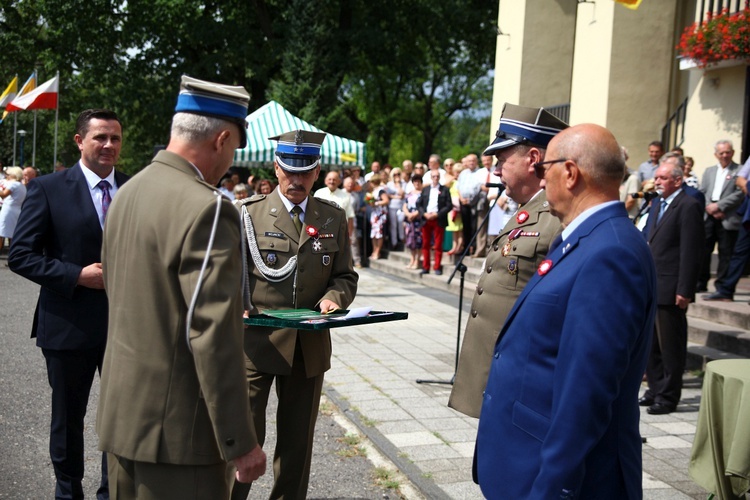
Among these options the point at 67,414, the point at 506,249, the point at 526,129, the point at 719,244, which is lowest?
the point at 67,414

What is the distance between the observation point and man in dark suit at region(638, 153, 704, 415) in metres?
7.18

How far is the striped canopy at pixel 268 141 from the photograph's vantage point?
1683 cm

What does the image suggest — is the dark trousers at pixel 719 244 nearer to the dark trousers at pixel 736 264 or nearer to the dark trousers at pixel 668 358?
the dark trousers at pixel 736 264

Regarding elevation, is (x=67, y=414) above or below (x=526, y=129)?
below

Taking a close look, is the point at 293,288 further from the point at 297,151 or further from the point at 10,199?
the point at 10,199

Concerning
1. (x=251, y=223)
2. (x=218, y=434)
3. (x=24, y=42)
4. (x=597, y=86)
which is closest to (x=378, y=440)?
(x=251, y=223)

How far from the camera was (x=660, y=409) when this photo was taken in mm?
7117

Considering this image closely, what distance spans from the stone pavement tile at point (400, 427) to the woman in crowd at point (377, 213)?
42.9ft

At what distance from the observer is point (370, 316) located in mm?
3699

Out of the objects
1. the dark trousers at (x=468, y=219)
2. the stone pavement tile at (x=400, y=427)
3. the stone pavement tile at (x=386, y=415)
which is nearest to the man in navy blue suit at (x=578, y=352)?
the stone pavement tile at (x=400, y=427)

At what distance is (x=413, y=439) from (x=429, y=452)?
31 centimetres

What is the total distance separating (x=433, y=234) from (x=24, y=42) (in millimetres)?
23490

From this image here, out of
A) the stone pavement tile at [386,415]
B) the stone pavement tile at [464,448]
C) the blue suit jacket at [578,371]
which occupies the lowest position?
the stone pavement tile at [464,448]

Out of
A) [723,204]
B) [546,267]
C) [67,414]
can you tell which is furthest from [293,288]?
[723,204]
